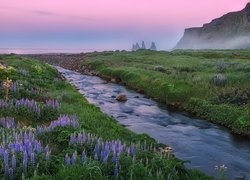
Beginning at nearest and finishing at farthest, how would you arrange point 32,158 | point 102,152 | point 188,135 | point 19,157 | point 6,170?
point 6,170, point 32,158, point 19,157, point 102,152, point 188,135

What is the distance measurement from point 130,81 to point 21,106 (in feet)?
84.5

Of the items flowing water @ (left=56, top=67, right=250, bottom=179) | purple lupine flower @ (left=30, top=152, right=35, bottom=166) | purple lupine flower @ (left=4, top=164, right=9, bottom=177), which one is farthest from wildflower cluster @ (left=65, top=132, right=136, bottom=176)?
flowing water @ (left=56, top=67, right=250, bottom=179)

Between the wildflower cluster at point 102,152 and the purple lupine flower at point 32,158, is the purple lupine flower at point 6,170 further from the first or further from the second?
the wildflower cluster at point 102,152

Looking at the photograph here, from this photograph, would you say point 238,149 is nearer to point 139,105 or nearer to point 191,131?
point 191,131

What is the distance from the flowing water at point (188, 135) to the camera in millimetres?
15297

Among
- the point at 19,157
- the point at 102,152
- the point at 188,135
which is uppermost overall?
the point at 19,157

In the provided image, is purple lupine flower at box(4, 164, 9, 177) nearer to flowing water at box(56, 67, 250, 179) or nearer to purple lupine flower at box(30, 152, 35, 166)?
purple lupine flower at box(30, 152, 35, 166)

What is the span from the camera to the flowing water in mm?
15297

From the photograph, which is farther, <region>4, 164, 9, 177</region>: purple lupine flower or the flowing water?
the flowing water

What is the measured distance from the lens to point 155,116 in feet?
79.8

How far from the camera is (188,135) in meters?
19.8

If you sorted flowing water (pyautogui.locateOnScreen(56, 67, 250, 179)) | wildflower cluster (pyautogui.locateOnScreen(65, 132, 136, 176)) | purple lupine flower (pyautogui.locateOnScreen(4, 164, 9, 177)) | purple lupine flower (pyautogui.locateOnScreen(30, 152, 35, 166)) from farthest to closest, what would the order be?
flowing water (pyautogui.locateOnScreen(56, 67, 250, 179)) → wildflower cluster (pyautogui.locateOnScreen(65, 132, 136, 176)) → purple lupine flower (pyautogui.locateOnScreen(30, 152, 35, 166)) → purple lupine flower (pyautogui.locateOnScreen(4, 164, 9, 177))

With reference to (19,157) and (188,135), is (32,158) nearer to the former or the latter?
(19,157)

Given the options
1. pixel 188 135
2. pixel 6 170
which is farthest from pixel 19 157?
pixel 188 135
